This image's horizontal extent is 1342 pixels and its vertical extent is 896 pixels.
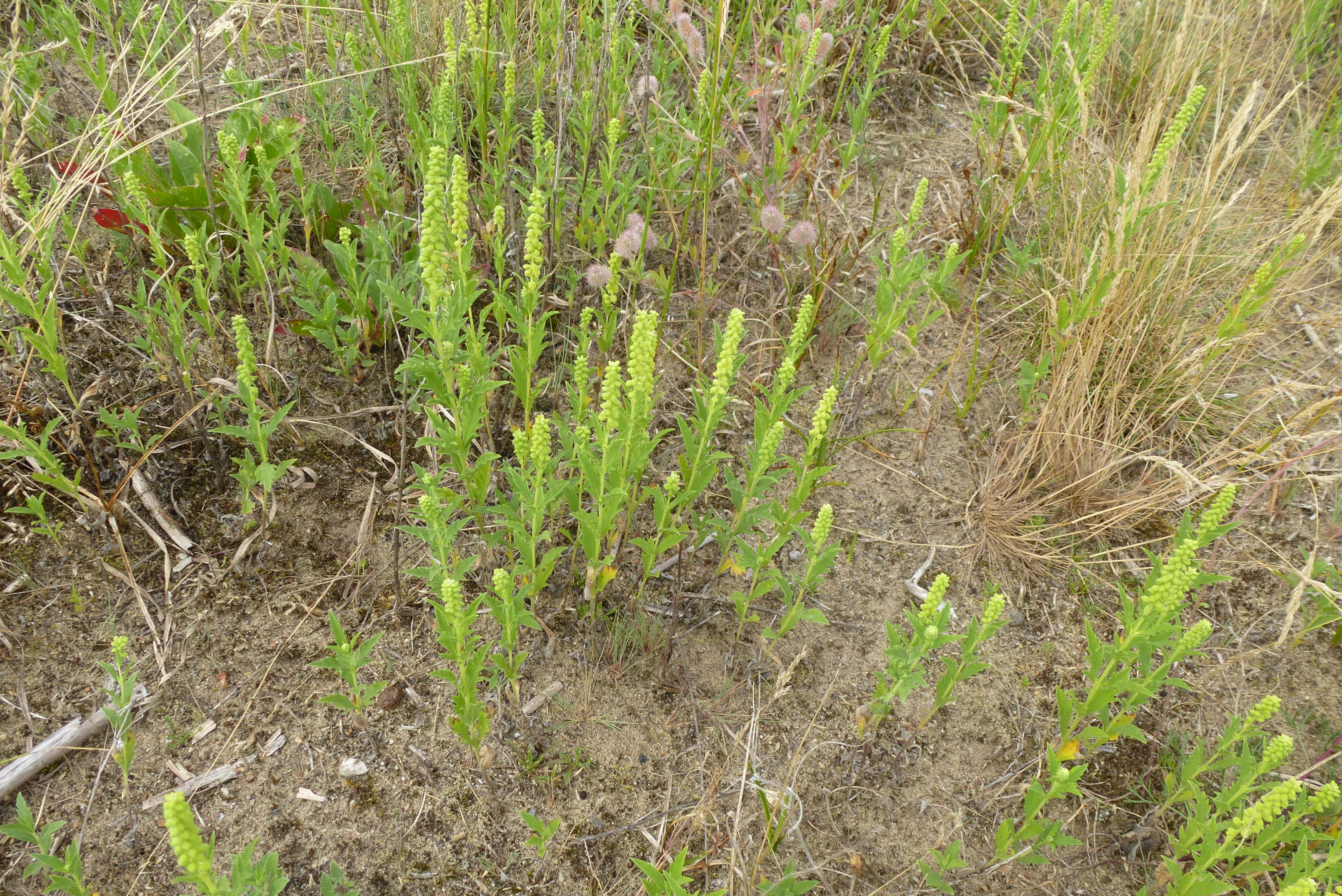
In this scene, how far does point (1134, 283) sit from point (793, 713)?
206 cm

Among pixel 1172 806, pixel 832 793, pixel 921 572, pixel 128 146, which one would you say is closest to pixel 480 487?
pixel 832 793

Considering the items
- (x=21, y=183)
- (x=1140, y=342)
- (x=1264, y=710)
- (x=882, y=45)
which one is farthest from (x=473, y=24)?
(x=1264, y=710)

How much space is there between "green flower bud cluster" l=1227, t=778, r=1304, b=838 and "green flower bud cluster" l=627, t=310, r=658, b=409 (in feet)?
5.31

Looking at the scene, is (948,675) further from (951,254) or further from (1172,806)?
(951,254)

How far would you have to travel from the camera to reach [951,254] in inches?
111

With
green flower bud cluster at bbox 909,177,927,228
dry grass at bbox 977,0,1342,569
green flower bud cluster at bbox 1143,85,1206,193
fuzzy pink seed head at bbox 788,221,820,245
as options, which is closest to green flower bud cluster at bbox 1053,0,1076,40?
→ dry grass at bbox 977,0,1342,569

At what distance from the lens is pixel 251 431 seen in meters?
2.37

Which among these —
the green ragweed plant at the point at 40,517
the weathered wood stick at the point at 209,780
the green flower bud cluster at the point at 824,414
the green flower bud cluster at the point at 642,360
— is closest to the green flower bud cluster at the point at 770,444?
the green flower bud cluster at the point at 824,414

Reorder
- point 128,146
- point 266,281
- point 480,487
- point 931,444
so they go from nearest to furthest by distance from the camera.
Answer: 1. point 480,487
2. point 266,281
3. point 128,146
4. point 931,444

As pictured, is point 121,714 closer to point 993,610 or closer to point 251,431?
point 251,431

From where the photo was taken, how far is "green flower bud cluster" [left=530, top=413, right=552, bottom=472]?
6.41 ft

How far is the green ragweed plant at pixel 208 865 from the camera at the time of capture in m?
1.33

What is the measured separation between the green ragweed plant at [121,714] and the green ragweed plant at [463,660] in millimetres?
745

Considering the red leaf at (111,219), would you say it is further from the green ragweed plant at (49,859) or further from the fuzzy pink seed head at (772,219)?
the fuzzy pink seed head at (772,219)
